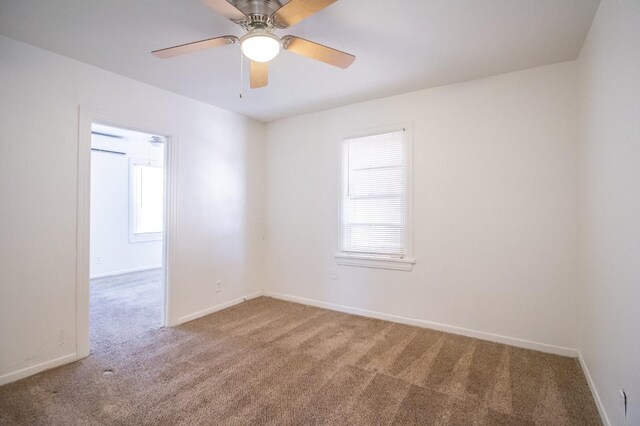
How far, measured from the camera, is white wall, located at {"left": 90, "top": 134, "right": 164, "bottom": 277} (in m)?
5.65

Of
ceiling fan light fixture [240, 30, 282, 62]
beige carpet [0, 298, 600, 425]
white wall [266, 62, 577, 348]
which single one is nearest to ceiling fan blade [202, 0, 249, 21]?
ceiling fan light fixture [240, 30, 282, 62]

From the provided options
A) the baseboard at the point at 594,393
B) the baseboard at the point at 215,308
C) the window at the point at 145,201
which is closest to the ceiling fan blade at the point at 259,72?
the baseboard at the point at 215,308

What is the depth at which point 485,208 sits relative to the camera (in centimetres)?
297

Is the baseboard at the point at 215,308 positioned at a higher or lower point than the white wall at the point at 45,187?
lower

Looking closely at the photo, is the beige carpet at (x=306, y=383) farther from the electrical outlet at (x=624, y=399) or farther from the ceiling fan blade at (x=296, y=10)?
the ceiling fan blade at (x=296, y=10)

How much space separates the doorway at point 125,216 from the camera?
5109mm

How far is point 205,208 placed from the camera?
3758mm

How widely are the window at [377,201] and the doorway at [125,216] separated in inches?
115

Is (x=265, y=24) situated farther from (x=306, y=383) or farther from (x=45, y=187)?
(x=306, y=383)

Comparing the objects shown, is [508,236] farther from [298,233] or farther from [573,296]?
[298,233]

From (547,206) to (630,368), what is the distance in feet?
5.14

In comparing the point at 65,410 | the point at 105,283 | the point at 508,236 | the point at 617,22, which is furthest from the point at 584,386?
the point at 105,283

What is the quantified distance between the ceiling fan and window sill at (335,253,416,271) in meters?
2.20

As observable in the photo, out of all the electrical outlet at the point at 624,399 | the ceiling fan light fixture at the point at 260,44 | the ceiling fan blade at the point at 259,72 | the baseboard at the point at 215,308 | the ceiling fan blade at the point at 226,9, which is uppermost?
the ceiling fan blade at the point at 226,9
